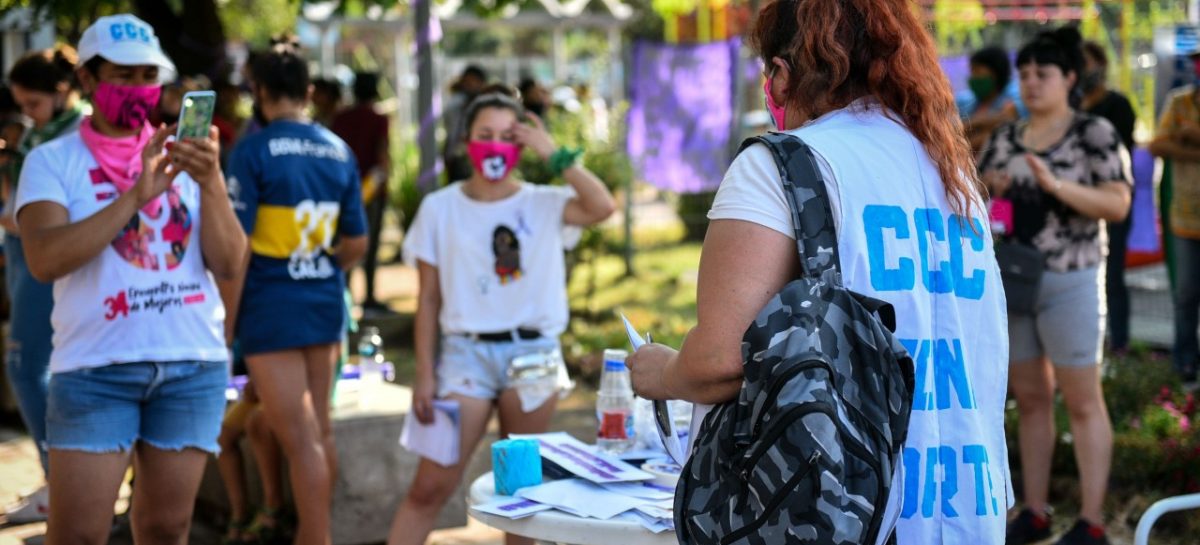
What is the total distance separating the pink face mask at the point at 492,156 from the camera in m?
4.69

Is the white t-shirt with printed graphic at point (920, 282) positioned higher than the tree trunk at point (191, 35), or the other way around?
the tree trunk at point (191, 35)

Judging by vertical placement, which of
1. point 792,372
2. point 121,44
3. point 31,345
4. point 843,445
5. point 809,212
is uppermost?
point 121,44

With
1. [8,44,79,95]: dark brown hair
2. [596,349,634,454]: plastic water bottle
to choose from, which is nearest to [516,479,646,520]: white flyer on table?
[596,349,634,454]: plastic water bottle

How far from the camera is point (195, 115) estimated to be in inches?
145

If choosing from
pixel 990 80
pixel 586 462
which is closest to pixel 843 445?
pixel 586 462

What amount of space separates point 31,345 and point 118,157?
2073 mm

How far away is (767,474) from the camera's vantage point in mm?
2219

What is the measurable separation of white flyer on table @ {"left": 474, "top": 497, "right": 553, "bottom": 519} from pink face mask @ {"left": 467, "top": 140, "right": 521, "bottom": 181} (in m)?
1.67

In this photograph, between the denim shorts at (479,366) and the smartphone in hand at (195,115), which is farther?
the denim shorts at (479,366)

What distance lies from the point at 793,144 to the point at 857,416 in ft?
1.58

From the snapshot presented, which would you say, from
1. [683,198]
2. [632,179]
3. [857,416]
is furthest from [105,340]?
[683,198]

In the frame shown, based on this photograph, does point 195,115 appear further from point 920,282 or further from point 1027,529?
→ point 1027,529

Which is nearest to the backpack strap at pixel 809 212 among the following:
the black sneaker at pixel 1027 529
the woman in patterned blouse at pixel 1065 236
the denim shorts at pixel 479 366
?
the denim shorts at pixel 479 366

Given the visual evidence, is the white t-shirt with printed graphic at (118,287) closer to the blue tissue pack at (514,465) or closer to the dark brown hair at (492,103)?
the blue tissue pack at (514,465)
